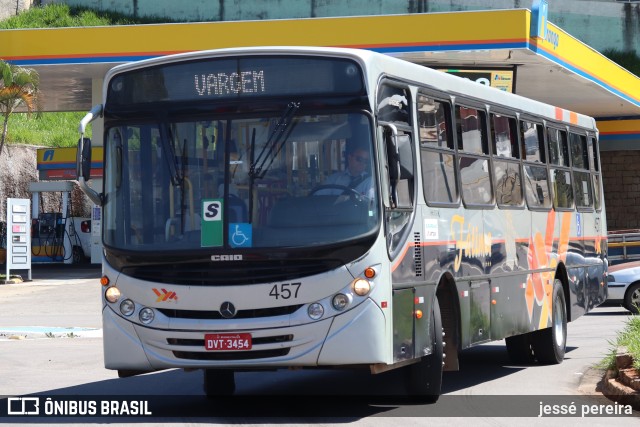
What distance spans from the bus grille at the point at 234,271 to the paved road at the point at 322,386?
1.18 m

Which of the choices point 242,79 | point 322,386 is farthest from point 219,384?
point 242,79

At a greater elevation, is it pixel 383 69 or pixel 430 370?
pixel 383 69

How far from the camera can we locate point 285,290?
10344mm

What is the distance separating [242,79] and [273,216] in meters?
1.26

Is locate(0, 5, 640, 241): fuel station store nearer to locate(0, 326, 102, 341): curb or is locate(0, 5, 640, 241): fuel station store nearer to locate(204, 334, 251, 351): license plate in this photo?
locate(0, 326, 102, 341): curb

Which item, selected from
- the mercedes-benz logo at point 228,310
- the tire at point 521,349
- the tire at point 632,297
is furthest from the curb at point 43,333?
the mercedes-benz logo at point 228,310

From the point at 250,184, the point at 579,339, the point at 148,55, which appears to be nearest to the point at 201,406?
the point at 250,184

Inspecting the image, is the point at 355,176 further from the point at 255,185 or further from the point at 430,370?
the point at 430,370

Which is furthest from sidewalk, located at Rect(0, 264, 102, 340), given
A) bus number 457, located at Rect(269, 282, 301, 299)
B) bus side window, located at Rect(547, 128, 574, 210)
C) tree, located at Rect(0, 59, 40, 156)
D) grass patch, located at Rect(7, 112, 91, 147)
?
grass patch, located at Rect(7, 112, 91, 147)

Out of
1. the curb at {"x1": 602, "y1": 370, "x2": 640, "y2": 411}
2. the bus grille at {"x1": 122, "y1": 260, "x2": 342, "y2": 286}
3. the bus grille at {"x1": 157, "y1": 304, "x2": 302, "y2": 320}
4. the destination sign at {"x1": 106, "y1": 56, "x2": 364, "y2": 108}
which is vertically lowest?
the curb at {"x1": 602, "y1": 370, "x2": 640, "y2": 411}

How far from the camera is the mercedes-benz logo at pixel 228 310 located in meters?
10.4

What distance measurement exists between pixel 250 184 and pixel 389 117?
141cm

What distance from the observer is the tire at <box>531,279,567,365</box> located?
1584cm

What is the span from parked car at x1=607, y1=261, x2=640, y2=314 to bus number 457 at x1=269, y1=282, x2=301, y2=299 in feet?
51.7
